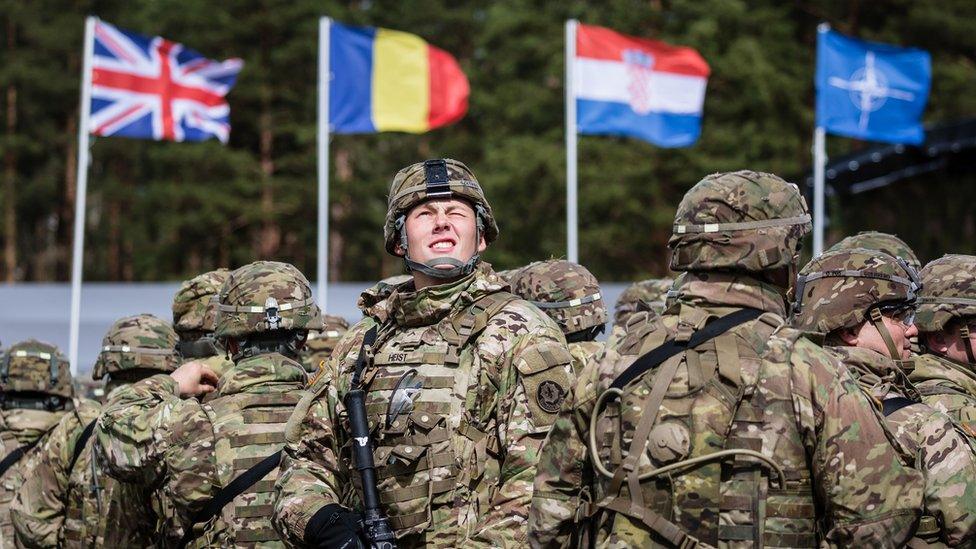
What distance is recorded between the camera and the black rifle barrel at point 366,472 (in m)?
4.11

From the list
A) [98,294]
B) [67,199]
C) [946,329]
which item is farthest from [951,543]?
[67,199]

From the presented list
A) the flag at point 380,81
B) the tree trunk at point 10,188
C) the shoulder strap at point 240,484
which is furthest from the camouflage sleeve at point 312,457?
the tree trunk at point 10,188

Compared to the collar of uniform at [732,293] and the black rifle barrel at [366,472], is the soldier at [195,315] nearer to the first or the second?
the black rifle barrel at [366,472]

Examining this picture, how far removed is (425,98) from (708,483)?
14755mm

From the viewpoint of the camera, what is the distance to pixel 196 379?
18.7 feet

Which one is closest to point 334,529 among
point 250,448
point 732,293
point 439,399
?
point 439,399

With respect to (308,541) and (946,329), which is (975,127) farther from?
(308,541)

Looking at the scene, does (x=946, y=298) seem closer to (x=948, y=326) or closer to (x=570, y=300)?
(x=948, y=326)

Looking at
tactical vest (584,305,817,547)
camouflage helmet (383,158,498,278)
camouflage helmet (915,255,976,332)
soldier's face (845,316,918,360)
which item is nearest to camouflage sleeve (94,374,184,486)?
camouflage helmet (383,158,498,278)

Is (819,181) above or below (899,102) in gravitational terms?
below

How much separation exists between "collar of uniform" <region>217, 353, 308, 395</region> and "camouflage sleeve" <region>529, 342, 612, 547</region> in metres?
1.71

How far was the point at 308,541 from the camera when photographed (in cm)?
431

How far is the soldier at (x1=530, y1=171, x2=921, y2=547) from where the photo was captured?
341 centimetres

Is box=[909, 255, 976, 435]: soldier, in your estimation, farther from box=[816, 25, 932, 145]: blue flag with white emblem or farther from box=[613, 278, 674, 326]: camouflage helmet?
box=[816, 25, 932, 145]: blue flag with white emblem
